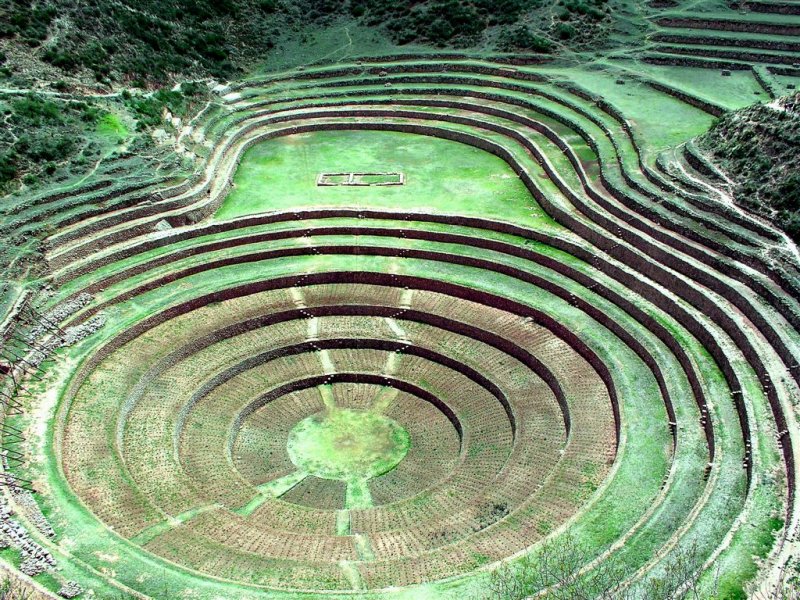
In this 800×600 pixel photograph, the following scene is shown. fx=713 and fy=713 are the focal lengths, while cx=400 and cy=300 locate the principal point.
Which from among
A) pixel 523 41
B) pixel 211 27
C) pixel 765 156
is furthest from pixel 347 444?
pixel 211 27

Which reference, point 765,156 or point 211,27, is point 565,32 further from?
point 211,27

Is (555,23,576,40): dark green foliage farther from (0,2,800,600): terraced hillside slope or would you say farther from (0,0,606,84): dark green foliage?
(0,2,800,600): terraced hillside slope

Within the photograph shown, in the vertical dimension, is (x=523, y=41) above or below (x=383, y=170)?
above

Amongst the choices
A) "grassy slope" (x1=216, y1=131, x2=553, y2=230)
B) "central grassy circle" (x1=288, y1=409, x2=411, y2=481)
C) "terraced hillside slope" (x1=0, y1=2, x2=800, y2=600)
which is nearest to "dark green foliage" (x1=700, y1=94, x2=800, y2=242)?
"terraced hillside slope" (x1=0, y1=2, x2=800, y2=600)

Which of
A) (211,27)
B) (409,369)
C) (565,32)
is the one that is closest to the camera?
(409,369)

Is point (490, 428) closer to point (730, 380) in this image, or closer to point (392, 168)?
point (730, 380)

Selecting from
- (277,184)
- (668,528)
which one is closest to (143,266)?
(277,184)

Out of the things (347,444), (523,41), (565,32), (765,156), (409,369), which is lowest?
(347,444)
